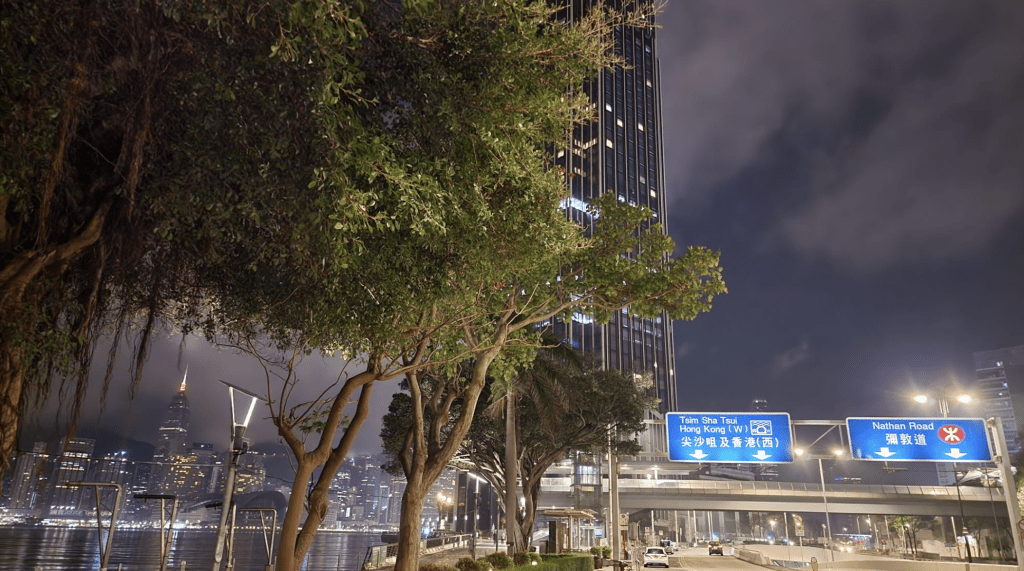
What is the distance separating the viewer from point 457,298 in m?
10.4

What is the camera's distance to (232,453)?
42.8 ft

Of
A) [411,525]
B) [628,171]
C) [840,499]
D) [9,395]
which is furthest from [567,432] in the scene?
[628,171]

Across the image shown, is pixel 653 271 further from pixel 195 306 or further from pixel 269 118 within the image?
pixel 269 118

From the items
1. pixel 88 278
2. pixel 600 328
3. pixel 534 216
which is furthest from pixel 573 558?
pixel 600 328

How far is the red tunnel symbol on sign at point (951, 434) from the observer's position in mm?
25391

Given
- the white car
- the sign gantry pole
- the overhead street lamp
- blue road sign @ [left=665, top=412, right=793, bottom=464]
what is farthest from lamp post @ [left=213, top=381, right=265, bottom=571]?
the white car

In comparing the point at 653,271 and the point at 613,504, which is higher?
the point at 653,271

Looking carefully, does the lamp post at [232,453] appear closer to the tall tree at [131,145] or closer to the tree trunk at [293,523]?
the tree trunk at [293,523]

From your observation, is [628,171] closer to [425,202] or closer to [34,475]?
[425,202]

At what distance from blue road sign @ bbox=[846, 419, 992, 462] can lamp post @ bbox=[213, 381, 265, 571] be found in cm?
2291

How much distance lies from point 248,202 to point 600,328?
353 feet

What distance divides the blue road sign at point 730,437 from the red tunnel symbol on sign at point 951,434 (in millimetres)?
5370

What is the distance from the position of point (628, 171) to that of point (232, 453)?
122677 millimetres

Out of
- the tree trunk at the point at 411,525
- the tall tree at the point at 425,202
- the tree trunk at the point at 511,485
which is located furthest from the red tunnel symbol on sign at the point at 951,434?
the tree trunk at the point at 411,525
